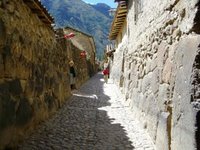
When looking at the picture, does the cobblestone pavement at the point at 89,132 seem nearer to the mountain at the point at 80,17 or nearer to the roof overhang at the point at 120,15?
the roof overhang at the point at 120,15

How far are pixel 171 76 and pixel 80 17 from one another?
112592mm

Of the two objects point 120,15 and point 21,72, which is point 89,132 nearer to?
point 21,72

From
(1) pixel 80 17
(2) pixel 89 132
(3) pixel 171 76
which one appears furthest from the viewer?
(1) pixel 80 17

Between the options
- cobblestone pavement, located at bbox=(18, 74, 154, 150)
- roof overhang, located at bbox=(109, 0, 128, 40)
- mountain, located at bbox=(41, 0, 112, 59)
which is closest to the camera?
cobblestone pavement, located at bbox=(18, 74, 154, 150)

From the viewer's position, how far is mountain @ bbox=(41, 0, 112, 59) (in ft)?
350

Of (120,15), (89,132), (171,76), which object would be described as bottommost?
(89,132)

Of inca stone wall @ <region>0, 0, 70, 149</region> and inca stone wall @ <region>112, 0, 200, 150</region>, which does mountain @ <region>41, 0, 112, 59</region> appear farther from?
inca stone wall @ <region>112, 0, 200, 150</region>

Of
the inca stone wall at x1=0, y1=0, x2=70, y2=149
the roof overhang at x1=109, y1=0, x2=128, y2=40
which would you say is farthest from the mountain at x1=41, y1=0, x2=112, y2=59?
the inca stone wall at x1=0, y1=0, x2=70, y2=149

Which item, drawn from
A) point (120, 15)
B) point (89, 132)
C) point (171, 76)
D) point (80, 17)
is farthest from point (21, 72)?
point (80, 17)

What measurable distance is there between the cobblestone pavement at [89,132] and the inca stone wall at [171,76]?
298 millimetres

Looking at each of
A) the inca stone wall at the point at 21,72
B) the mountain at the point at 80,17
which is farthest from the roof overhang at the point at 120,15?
the mountain at the point at 80,17

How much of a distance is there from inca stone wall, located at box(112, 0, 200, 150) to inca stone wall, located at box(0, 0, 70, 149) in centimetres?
213

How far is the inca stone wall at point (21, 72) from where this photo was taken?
4.42 metres

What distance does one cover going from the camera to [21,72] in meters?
5.24
